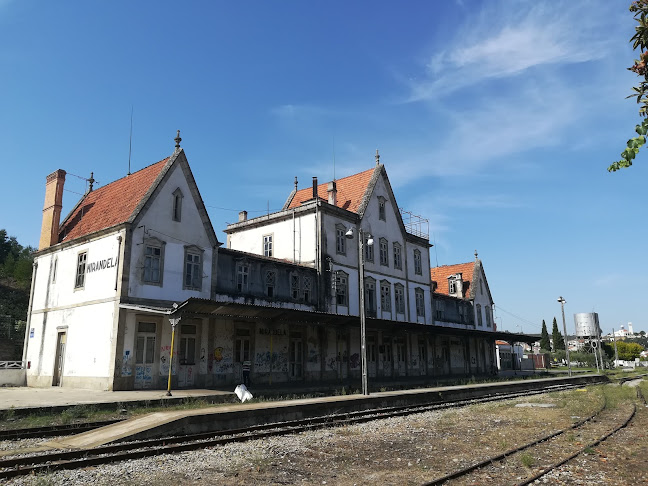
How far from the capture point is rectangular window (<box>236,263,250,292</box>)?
89.1 ft

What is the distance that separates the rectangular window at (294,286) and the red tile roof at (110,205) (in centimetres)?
1001

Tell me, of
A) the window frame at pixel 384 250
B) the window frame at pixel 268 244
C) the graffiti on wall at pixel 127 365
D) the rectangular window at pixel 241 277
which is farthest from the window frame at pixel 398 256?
the graffiti on wall at pixel 127 365

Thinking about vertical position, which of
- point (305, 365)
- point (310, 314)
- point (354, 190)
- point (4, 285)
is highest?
point (354, 190)

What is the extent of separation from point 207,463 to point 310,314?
15.4 meters

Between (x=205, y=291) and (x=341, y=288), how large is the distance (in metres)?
10.8

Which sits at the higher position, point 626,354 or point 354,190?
point 354,190

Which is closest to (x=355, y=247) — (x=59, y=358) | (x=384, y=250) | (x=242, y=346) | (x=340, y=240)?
(x=340, y=240)

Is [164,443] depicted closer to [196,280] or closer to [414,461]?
[414,461]

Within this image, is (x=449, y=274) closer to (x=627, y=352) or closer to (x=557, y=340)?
(x=557, y=340)

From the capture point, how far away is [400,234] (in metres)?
40.1

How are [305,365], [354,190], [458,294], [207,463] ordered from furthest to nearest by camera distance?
[458,294] < [354,190] < [305,365] < [207,463]

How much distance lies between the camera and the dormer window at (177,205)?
24453 mm

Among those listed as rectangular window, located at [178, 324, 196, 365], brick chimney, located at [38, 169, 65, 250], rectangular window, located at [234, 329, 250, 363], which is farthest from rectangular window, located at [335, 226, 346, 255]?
brick chimney, located at [38, 169, 65, 250]

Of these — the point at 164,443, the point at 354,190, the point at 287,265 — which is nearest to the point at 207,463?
the point at 164,443
